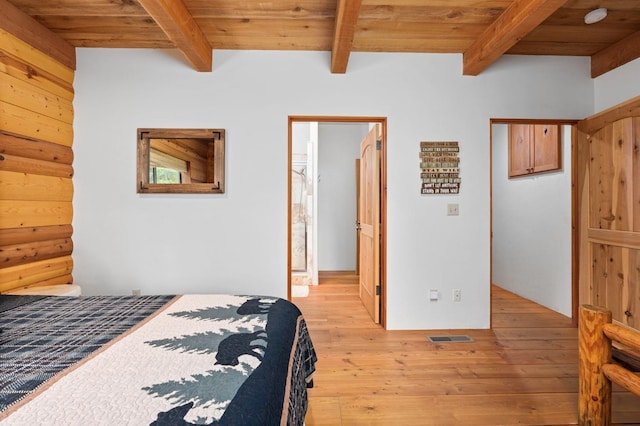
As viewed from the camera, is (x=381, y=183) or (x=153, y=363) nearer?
(x=153, y=363)

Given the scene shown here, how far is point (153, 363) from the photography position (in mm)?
943

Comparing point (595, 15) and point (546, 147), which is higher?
point (595, 15)

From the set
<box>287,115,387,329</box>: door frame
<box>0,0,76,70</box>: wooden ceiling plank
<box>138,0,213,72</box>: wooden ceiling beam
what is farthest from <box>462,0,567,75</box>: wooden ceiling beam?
<box>0,0,76,70</box>: wooden ceiling plank

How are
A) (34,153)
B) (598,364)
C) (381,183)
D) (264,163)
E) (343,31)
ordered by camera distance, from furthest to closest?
(381,183) < (264,163) < (34,153) < (343,31) < (598,364)

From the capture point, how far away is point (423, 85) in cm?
293

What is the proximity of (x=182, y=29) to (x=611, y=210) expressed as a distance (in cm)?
373

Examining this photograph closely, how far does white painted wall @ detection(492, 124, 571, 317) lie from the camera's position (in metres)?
3.30

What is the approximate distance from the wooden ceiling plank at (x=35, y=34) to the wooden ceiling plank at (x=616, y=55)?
4754 millimetres

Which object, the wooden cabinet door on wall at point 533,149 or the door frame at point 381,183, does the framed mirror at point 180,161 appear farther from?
the wooden cabinet door on wall at point 533,149

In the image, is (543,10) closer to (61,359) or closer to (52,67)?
(61,359)

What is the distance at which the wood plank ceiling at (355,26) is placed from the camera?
7.26ft

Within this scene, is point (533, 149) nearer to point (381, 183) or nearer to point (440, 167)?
point (440, 167)

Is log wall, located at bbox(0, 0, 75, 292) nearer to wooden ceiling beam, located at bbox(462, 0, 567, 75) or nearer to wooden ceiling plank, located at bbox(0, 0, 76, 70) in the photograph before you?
wooden ceiling plank, located at bbox(0, 0, 76, 70)

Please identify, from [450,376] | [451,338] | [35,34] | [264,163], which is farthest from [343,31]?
[451,338]
